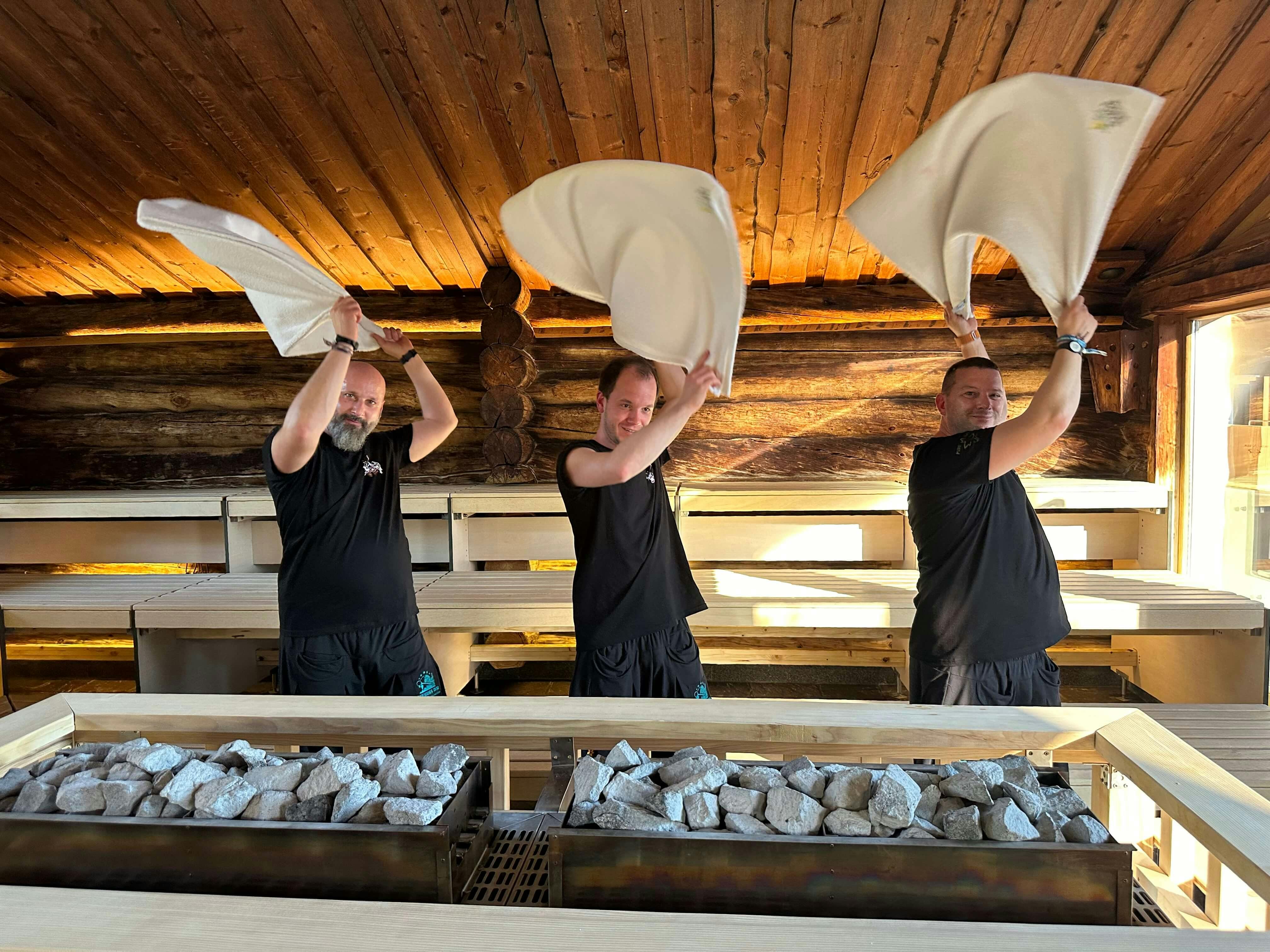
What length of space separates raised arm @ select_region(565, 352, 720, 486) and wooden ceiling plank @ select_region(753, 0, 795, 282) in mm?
1566

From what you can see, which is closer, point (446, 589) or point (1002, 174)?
point (1002, 174)

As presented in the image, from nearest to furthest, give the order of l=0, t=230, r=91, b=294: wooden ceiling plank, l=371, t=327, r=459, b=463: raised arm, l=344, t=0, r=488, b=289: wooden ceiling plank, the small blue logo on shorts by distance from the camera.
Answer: the small blue logo on shorts, l=371, t=327, r=459, b=463: raised arm, l=344, t=0, r=488, b=289: wooden ceiling plank, l=0, t=230, r=91, b=294: wooden ceiling plank

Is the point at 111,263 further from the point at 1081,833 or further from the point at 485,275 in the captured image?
the point at 1081,833

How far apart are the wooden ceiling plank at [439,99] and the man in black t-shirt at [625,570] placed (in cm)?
156

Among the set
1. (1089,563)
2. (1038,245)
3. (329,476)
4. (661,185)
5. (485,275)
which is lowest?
(1089,563)

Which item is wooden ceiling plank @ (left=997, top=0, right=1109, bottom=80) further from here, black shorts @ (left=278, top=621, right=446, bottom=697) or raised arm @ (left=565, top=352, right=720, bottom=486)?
black shorts @ (left=278, top=621, right=446, bottom=697)

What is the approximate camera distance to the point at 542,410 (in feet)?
Result: 16.7

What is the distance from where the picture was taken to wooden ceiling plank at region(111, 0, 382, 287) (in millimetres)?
2941

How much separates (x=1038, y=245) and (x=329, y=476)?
6.53 feet

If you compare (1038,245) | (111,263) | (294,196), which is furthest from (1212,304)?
(111,263)

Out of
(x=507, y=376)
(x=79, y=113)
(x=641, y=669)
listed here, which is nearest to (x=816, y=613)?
(x=641, y=669)

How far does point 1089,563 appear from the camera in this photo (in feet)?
16.0

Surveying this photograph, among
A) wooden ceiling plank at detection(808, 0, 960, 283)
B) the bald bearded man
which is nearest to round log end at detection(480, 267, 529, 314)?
wooden ceiling plank at detection(808, 0, 960, 283)

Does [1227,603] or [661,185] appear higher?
[661,185]
